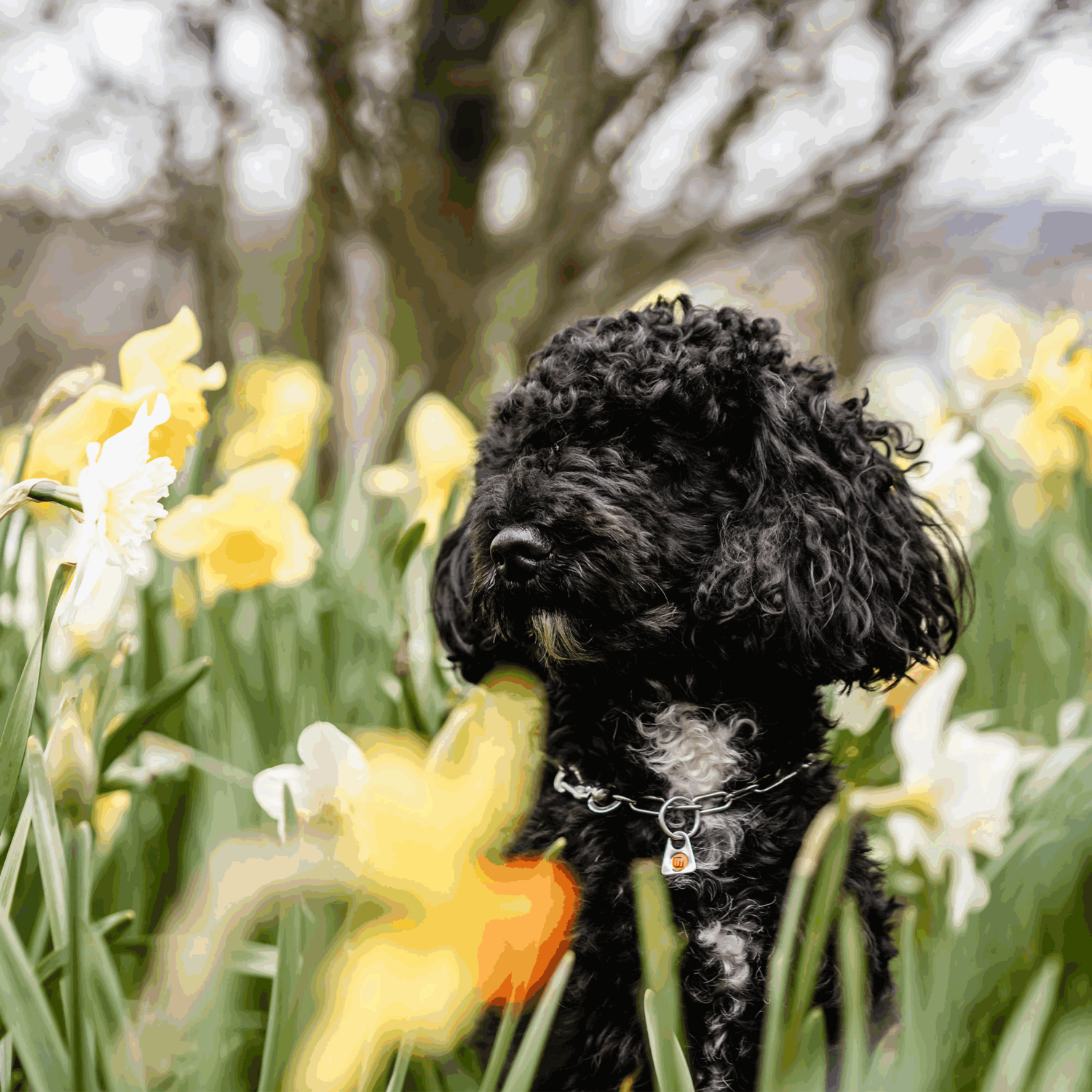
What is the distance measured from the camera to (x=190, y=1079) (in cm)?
77

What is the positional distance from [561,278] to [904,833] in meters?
4.14

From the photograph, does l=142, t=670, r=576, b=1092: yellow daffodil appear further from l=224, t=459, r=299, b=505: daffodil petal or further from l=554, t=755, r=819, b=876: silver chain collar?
l=224, t=459, r=299, b=505: daffodil petal

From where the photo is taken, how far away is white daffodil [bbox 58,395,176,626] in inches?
28.6

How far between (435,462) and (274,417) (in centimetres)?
36

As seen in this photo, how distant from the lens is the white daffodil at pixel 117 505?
726 mm

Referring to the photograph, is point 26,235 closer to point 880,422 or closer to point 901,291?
point 880,422

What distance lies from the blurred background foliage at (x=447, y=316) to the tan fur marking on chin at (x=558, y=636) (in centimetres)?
36

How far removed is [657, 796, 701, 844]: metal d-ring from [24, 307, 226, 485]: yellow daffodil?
2.70 feet

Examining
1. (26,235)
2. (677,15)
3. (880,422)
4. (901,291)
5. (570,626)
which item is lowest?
(570,626)

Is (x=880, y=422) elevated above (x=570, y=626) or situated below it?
above

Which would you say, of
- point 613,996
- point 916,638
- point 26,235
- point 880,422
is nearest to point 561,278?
point 26,235

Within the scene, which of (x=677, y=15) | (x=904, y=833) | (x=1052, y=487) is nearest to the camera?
(x=904, y=833)

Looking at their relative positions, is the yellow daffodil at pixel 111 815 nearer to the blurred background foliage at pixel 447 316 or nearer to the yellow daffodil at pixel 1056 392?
the blurred background foliage at pixel 447 316

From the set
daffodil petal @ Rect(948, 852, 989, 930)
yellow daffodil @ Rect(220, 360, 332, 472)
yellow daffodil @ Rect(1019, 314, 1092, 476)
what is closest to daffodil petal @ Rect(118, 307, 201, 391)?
yellow daffodil @ Rect(220, 360, 332, 472)
